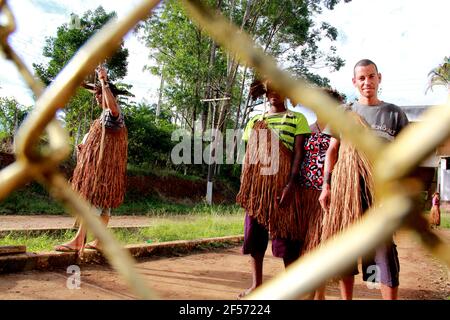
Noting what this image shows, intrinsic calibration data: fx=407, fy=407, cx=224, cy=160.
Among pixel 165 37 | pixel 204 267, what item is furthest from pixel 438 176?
pixel 204 267

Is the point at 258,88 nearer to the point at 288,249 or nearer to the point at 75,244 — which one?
the point at 288,249

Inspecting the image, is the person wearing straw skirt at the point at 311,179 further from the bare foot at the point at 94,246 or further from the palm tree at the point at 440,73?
the palm tree at the point at 440,73

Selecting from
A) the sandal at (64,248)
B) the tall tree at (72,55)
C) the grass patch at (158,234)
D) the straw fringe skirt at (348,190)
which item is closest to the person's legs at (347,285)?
the straw fringe skirt at (348,190)

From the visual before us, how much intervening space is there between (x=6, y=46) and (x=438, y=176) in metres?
25.5

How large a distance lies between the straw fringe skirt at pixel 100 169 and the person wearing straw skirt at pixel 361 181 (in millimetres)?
2189

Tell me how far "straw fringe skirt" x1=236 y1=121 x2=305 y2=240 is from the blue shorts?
65mm

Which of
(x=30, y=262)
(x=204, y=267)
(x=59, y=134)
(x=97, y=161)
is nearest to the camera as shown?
(x=59, y=134)

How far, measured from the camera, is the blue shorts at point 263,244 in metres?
2.90

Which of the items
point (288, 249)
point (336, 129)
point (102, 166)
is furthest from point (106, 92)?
point (336, 129)

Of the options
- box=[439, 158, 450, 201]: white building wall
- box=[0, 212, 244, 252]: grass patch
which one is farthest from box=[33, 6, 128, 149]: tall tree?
box=[439, 158, 450, 201]: white building wall

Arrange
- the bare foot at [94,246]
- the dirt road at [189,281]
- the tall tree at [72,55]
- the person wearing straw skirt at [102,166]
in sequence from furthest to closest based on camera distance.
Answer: the tall tree at [72,55], the bare foot at [94,246], the person wearing straw skirt at [102,166], the dirt road at [189,281]

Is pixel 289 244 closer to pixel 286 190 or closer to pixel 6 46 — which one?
pixel 286 190

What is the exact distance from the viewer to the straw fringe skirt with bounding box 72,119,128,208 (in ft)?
12.5
